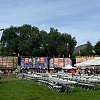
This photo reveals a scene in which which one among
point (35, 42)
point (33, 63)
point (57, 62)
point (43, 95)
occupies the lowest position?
point (43, 95)

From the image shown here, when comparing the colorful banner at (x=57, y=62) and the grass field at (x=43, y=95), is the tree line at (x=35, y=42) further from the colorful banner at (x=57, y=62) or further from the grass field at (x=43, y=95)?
the grass field at (x=43, y=95)

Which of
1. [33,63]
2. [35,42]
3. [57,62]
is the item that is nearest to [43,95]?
[33,63]

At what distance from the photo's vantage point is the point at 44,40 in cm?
11950

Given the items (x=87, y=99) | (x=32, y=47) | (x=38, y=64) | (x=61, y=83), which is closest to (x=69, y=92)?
(x=61, y=83)

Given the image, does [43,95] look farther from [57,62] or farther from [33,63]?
[57,62]

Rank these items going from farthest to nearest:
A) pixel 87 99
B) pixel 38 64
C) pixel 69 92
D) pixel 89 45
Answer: pixel 89 45
pixel 38 64
pixel 69 92
pixel 87 99

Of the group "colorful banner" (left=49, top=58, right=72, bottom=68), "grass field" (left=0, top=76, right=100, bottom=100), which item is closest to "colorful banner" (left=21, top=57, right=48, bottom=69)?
"colorful banner" (left=49, top=58, right=72, bottom=68)

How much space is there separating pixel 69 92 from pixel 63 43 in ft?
330

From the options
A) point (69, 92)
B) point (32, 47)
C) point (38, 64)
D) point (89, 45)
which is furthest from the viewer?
point (89, 45)

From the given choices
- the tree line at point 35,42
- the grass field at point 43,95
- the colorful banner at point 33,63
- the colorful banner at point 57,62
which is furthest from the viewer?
the tree line at point 35,42

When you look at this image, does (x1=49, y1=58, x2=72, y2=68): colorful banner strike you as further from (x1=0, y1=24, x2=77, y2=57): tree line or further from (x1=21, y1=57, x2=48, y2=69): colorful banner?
(x1=0, y1=24, x2=77, y2=57): tree line

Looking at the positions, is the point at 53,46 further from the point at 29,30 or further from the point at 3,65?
the point at 3,65

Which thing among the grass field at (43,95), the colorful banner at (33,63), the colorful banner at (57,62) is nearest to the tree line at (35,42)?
the colorful banner at (57,62)

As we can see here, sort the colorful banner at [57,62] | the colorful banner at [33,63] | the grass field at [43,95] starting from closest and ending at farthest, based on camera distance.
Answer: the grass field at [43,95]
the colorful banner at [33,63]
the colorful banner at [57,62]
